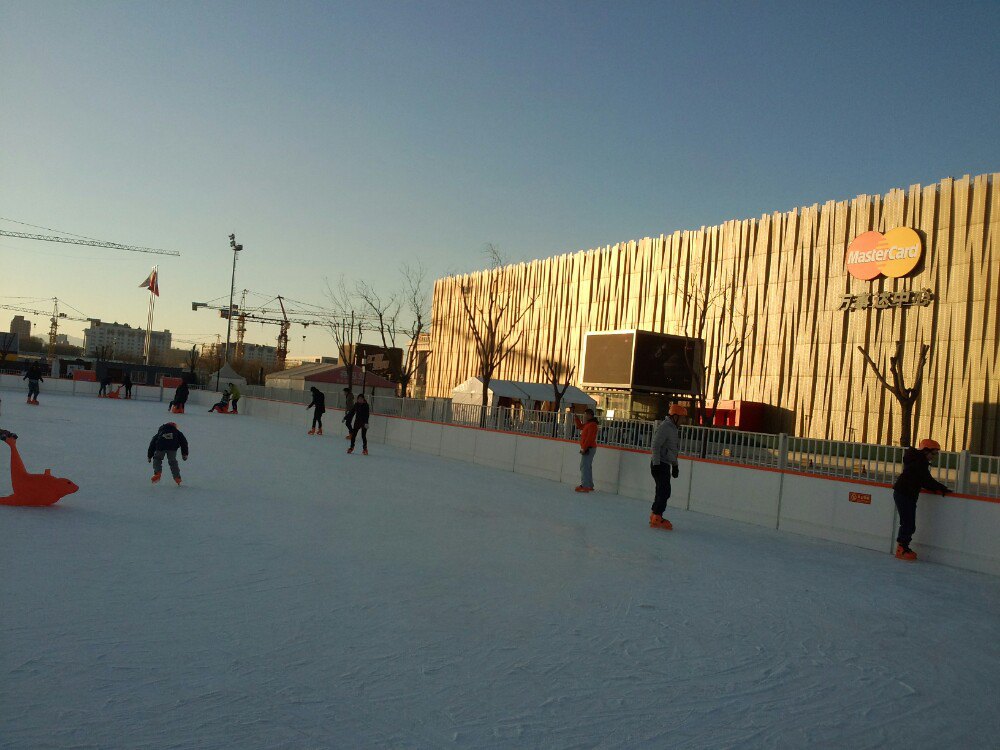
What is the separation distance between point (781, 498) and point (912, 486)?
2.74 metres

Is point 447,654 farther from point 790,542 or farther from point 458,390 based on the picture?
point 458,390

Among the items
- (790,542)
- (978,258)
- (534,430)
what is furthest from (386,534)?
(978,258)

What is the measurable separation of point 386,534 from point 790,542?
585cm

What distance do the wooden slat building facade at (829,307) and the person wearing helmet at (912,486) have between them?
20357 mm

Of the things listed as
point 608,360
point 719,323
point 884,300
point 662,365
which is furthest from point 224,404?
point 884,300

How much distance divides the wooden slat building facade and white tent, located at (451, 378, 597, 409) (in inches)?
272

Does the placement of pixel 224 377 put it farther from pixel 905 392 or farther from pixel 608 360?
pixel 905 392

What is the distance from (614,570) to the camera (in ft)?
27.1

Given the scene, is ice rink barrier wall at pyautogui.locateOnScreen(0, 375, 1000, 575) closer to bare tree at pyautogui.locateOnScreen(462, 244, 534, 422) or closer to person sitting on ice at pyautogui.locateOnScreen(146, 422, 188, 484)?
person sitting on ice at pyautogui.locateOnScreen(146, 422, 188, 484)

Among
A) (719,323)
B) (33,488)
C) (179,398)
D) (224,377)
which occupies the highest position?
(719,323)

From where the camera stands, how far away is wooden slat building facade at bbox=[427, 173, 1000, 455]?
95.8 ft

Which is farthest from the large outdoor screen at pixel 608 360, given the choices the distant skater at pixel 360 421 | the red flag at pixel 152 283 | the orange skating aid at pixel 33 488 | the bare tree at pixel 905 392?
the red flag at pixel 152 283

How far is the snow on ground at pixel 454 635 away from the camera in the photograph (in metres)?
3.95

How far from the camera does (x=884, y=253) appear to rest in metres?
32.2
